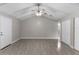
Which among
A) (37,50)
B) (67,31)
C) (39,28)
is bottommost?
(37,50)

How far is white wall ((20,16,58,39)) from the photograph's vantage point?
294 inches

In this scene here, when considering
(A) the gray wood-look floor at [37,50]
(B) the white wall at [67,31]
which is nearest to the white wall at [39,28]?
(B) the white wall at [67,31]

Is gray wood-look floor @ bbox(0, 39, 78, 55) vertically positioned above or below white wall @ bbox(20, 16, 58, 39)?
below

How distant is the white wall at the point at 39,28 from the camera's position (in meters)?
7.47

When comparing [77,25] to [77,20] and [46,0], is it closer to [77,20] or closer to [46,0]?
[77,20]

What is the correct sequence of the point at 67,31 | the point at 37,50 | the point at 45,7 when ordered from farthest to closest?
the point at 67,31 → the point at 45,7 → the point at 37,50

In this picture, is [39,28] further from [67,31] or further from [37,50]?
[37,50]

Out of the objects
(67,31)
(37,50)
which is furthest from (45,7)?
(37,50)

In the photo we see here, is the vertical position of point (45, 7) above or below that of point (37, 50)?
above

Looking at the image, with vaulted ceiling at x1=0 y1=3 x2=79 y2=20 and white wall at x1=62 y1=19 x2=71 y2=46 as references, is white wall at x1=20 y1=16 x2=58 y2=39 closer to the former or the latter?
white wall at x1=62 y1=19 x2=71 y2=46

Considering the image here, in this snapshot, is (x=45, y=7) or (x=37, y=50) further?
(x=45, y=7)

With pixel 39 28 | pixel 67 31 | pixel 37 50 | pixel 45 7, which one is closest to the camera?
pixel 37 50

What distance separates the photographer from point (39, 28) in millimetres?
7523

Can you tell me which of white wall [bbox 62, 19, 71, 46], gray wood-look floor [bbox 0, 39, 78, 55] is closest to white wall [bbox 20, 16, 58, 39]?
white wall [bbox 62, 19, 71, 46]
